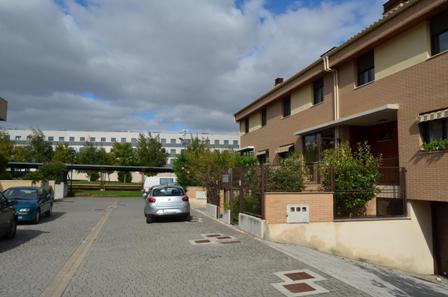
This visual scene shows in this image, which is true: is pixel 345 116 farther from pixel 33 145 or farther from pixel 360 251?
pixel 33 145

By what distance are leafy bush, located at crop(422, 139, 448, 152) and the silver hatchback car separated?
872 centimetres

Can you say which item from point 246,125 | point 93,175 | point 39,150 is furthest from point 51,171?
point 93,175

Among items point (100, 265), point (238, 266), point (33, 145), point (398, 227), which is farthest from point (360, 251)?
point (33, 145)

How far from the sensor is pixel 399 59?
44.8 ft

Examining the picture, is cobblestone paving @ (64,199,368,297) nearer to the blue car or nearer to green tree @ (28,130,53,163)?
the blue car

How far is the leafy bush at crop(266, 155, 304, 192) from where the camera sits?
41.2 ft

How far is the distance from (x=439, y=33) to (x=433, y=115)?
2.51 meters

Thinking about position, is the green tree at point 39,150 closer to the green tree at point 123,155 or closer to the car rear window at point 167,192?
the green tree at point 123,155

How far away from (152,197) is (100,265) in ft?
25.0

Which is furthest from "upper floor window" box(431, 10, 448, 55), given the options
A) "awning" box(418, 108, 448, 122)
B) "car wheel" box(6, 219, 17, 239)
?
"car wheel" box(6, 219, 17, 239)

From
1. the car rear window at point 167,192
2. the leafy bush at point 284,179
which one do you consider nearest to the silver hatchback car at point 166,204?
the car rear window at point 167,192

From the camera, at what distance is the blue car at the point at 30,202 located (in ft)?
49.0

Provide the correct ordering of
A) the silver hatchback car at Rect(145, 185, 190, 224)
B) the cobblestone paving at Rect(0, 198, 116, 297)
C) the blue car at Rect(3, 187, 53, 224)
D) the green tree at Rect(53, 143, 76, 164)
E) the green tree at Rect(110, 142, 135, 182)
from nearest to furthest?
the cobblestone paving at Rect(0, 198, 116, 297)
the blue car at Rect(3, 187, 53, 224)
the silver hatchback car at Rect(145, 185, 190, 224)
the green tree at Rect(53, 143, 76, 164)
the green tree at Rect(110, 142, 135, 182)

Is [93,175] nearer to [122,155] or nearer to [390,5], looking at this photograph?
[122,155]
